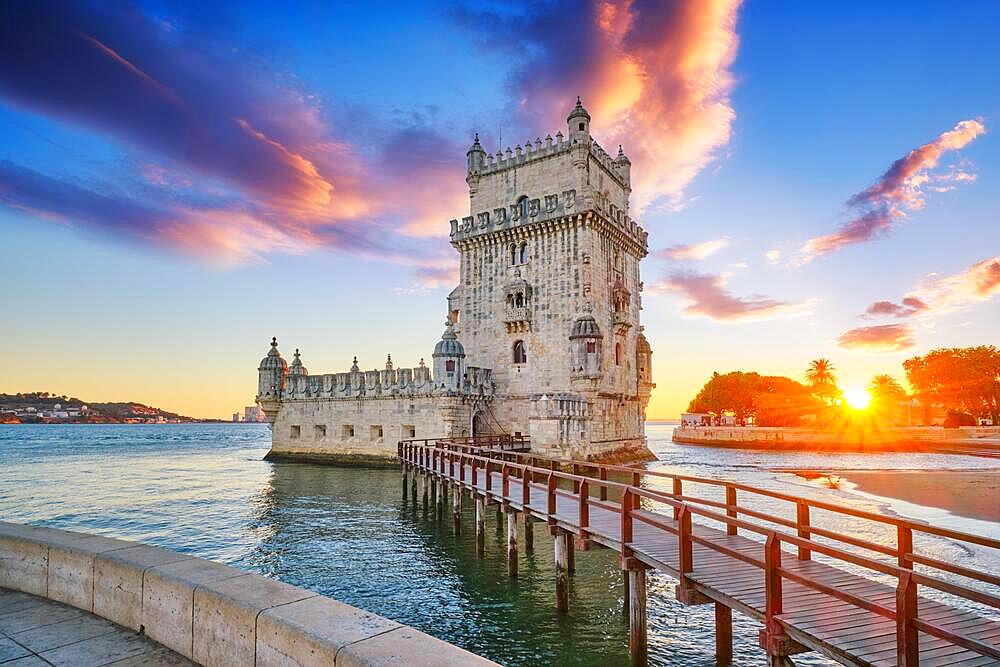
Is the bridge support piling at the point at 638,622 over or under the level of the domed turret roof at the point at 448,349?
under

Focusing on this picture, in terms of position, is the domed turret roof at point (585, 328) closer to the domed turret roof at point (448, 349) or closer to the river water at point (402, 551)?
the domed turret roof at point (448, 349)

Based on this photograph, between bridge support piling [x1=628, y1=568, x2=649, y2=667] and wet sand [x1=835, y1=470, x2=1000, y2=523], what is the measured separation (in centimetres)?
2131

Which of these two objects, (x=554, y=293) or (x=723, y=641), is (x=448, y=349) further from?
(x=723, y=641)

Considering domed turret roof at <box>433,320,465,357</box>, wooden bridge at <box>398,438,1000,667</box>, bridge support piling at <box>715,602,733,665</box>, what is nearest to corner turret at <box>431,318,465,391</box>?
domed turret roof at <box>433,320,465,357</box>

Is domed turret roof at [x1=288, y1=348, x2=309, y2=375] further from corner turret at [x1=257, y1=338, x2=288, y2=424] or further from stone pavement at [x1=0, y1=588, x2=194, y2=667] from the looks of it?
stone pavement at [x1=0, y1=588, x2=194, y2=667]

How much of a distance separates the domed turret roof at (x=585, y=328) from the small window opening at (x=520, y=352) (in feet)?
13.9

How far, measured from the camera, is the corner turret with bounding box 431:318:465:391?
36719 mm

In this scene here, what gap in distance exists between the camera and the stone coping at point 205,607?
3.81 m

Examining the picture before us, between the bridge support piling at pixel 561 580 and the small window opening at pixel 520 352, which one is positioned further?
the small window opening at pixel 520 352

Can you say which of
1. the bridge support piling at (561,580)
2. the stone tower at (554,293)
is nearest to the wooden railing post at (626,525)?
the bridge support piling at (561,580)

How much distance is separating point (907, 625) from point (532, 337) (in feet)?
109

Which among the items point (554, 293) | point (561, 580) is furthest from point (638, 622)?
point (554, 293)

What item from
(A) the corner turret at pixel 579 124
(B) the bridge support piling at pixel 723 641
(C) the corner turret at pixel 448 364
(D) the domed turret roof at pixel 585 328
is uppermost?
(A) the corner turret at pixel 579 124

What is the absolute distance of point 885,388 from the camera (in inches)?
3905
